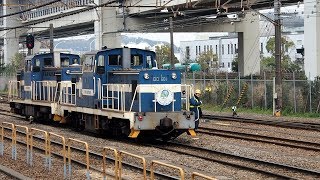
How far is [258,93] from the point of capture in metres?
35.6

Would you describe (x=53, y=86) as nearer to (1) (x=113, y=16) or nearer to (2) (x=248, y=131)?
(2) (x=248, y=131)

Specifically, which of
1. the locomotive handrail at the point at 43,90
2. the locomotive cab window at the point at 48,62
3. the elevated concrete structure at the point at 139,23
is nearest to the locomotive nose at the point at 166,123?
the locomotive handrail at the point at 43,90

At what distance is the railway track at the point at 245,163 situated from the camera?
44.9 feet

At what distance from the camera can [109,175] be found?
13.5 meters

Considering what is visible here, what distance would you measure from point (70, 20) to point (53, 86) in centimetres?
3131

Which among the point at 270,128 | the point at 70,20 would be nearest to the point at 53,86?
the point at 270,128

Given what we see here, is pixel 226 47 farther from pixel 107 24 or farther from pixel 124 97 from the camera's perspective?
pixel 124 97

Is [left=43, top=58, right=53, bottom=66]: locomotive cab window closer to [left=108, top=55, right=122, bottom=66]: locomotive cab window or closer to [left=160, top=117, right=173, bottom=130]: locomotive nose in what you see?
[left=108, top=55, right=122, bottom=66]: locomotive cab window

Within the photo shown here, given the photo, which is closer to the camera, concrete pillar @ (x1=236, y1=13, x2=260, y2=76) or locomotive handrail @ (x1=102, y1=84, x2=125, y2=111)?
locomotive handrail @ (x1=102, y1=84, x2=125, y2=111)

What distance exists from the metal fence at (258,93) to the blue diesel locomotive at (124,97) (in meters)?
13.0

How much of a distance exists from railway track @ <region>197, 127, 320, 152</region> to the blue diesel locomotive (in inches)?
98.7

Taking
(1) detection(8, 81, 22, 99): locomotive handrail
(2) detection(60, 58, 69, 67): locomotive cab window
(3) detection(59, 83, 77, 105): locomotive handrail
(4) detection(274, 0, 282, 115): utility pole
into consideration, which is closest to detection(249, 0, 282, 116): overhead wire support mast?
(4) detection(274, 0, 282, 115): utility pole

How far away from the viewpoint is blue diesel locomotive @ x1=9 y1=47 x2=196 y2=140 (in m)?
19.2

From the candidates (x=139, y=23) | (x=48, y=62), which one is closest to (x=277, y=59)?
(x=48, y=62)
